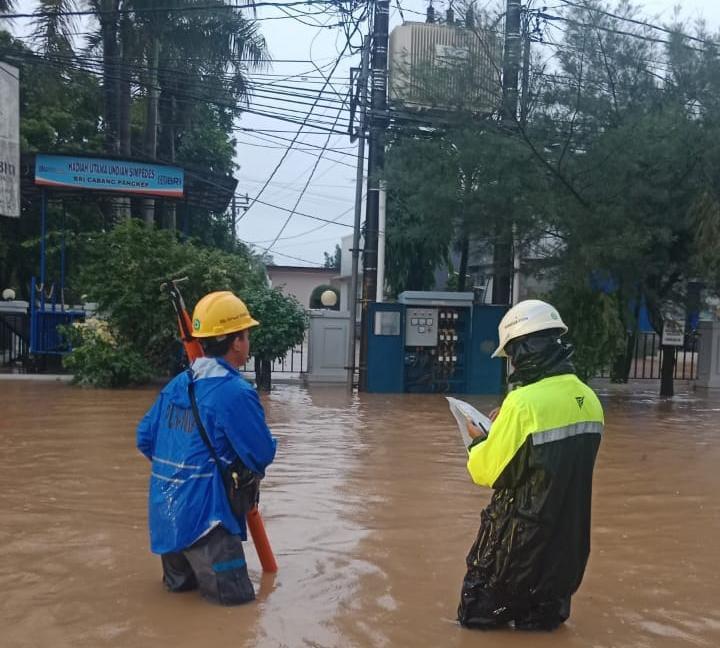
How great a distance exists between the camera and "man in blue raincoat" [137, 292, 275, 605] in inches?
167

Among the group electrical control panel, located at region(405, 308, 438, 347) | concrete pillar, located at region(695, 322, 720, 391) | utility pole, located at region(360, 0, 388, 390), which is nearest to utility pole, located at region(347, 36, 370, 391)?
utility pole, located at region(360, 0, 388, 390)

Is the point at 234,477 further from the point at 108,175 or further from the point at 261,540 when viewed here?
the point at 108,175

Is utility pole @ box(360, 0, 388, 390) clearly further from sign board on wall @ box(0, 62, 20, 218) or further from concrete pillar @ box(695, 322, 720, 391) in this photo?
concrete pillar @ box(695, 322, 720, 391)

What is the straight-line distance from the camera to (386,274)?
22406mm

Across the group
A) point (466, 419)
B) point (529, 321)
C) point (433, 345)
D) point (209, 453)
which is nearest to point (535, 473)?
point (466, 419)

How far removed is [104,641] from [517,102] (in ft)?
37.5

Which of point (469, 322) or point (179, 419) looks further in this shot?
point (469, 322)

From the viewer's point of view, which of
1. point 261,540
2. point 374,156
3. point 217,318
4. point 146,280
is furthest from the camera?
point 374,156

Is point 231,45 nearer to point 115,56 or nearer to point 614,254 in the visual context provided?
point 115,56

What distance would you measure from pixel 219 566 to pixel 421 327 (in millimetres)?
12869

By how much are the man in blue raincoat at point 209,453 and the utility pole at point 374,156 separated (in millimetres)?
12264

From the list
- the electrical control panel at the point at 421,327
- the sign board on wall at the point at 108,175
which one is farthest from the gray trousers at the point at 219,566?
the sign board on wall at the point at 108,175

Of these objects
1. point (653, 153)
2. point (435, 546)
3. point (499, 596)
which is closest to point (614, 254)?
point (653, 153)

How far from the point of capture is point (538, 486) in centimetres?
389
